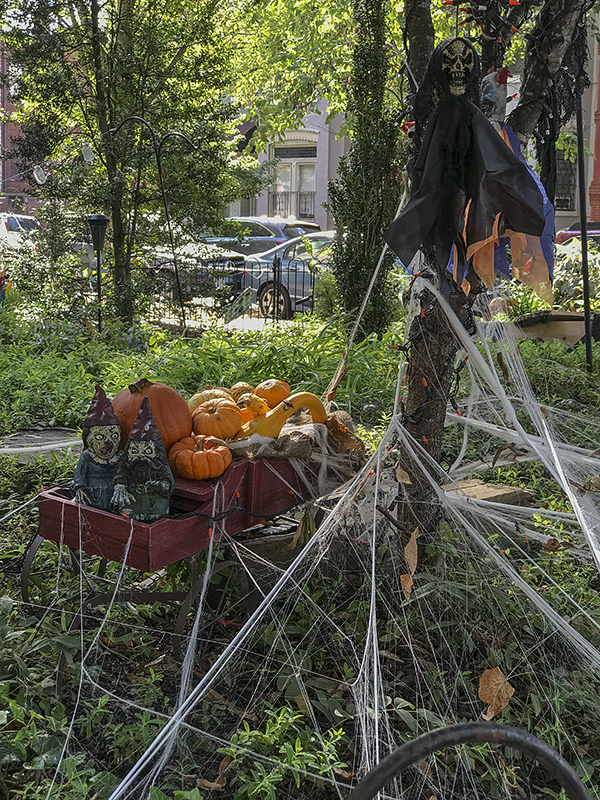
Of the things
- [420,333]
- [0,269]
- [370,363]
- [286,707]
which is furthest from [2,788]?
[0,269]

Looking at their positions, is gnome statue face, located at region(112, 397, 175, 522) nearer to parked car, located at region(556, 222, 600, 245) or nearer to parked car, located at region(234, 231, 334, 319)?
parked car, located at region(234, 231, 334, 319)

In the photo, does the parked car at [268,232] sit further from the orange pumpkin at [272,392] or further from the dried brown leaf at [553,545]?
the dried brown leaf at [553,545]

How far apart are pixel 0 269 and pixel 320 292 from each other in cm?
472

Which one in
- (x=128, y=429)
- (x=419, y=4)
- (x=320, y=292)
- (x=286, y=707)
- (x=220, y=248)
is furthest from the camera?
(x=220, y=248)

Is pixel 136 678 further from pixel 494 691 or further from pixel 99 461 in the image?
pixel 494 691

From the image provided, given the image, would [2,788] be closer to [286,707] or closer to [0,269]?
[286,707]

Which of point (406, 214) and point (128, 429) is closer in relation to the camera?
point (406, 214)

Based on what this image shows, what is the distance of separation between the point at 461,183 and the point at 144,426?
4.74 ft

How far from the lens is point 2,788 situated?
222 centimetres

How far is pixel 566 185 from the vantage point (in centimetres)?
2105

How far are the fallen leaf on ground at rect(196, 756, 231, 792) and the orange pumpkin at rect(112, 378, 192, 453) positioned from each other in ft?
3.95

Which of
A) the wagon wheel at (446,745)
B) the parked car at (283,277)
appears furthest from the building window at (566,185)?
the wagon wheel at (446,745)

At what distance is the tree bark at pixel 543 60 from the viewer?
3.31m

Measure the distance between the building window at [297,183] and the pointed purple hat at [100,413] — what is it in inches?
992
